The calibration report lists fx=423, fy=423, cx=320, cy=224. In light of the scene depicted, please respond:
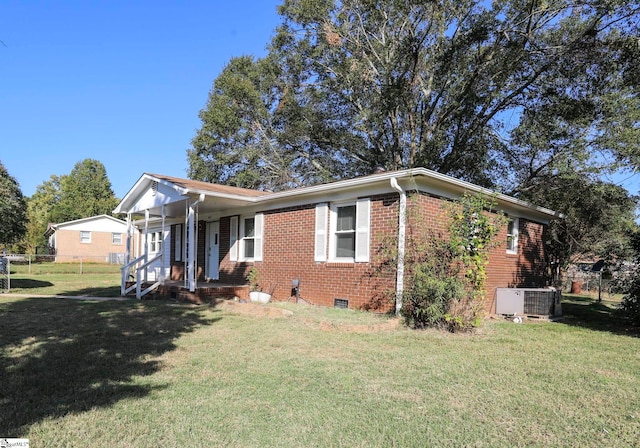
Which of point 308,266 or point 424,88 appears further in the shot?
point 424,88

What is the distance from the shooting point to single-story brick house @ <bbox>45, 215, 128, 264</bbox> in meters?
33.8

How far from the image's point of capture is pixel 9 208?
18406mm

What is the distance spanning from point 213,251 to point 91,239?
25964 mm

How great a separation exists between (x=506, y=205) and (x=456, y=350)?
6478mm

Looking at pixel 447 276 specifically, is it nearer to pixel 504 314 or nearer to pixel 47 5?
pixel 504 314

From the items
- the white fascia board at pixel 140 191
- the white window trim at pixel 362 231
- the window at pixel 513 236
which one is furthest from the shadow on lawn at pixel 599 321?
the white fascia board at pixel 140 191

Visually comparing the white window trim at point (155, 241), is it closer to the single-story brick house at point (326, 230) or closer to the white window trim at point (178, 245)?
the white window trim at point (178, 245)

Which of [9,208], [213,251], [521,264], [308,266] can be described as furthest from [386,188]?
[9,208]

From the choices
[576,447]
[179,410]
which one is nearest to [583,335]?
[576,447]

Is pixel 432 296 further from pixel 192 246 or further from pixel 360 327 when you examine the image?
pixel 192 246

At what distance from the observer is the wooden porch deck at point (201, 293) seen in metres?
10.9

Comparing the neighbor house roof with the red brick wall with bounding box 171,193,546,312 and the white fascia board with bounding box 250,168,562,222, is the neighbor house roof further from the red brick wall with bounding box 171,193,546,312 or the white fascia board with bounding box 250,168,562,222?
the white fascia board with bounding box 250,168,562,222

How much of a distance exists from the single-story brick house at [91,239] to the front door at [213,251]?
21.9 meters

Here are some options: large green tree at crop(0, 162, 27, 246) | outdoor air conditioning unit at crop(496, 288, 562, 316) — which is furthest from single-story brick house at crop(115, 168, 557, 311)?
large green tree at crop(0, 162, 27, 246)
